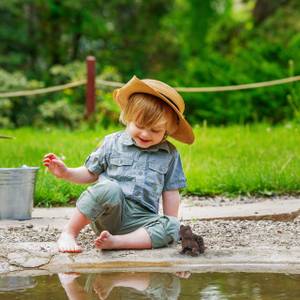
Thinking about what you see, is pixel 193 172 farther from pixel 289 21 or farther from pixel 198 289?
pixel 289 21

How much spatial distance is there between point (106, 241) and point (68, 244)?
0.21 meters

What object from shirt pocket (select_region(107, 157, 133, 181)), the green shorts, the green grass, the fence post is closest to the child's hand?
the green shorts

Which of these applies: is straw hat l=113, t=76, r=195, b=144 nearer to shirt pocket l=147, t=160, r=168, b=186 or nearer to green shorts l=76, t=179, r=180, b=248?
shirt pocket l=147, t=160, r=168, b=186

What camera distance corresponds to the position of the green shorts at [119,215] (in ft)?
14.6

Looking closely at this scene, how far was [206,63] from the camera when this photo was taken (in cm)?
1418

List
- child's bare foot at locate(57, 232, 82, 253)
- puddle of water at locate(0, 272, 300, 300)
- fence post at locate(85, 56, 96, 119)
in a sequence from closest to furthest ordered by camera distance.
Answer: puddle of water at locate(0, 272, 300, 300), child's bare foot at locate(57, 232, 82, 253), fence post at locate(85, 56, 96, 119)

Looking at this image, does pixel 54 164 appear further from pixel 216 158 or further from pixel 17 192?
pixel 216 158

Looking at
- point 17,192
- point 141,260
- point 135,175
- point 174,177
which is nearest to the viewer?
point 141,260

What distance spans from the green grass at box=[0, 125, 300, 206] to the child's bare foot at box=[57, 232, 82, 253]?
189 centimetres

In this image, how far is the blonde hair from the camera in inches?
180

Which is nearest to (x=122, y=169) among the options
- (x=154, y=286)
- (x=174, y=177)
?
(x=174, y=177)

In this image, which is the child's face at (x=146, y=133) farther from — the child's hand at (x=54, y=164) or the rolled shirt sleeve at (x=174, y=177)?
the child's hand at (x=54, y=164)

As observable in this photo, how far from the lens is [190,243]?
169 inches

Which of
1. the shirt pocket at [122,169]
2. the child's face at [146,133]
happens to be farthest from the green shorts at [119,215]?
the child's face at [146,133]
